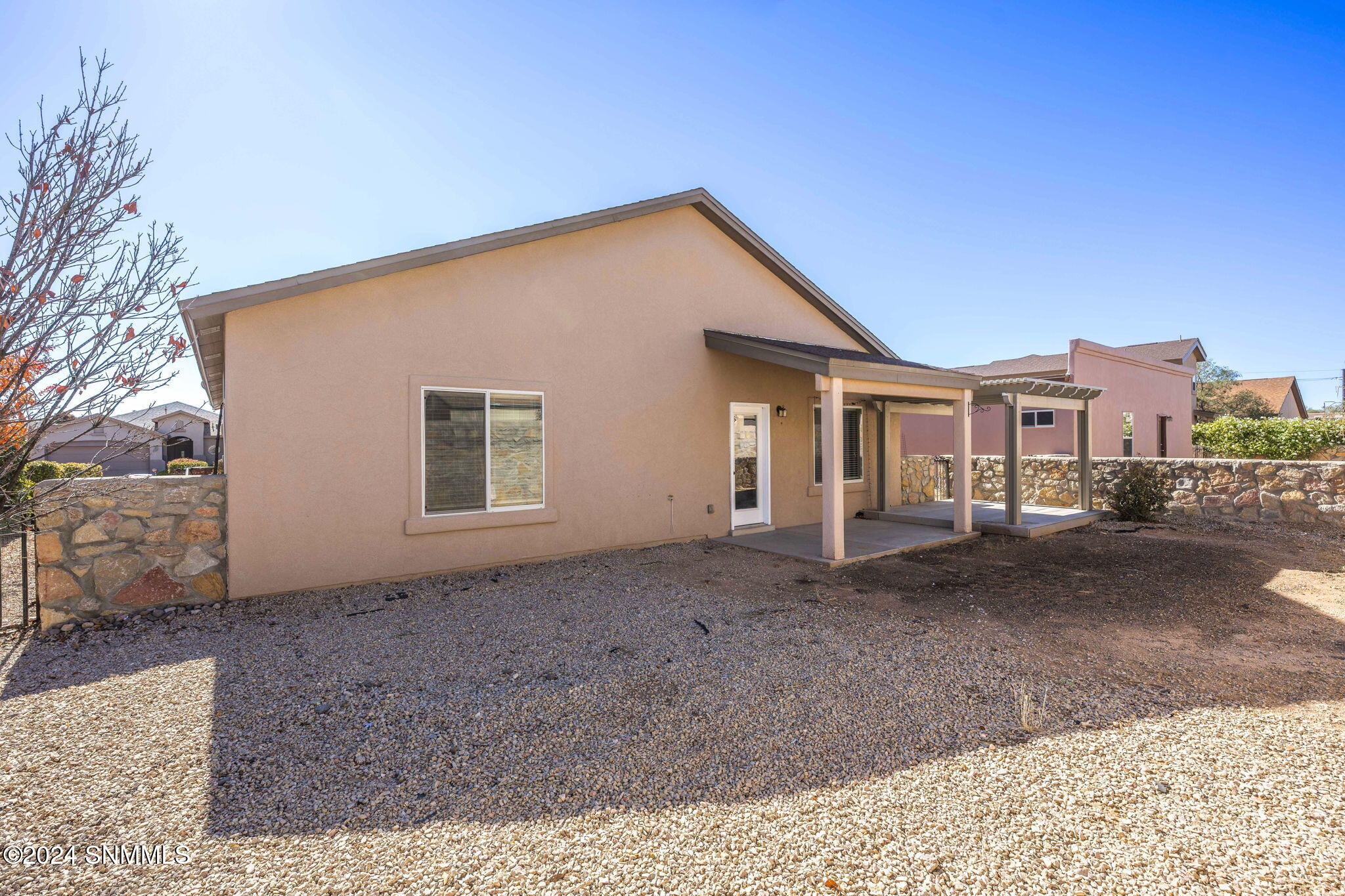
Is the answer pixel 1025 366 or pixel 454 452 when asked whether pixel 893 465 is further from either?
pixel 1025 366

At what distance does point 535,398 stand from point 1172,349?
29.3 meters

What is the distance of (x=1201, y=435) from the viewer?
23.1 m

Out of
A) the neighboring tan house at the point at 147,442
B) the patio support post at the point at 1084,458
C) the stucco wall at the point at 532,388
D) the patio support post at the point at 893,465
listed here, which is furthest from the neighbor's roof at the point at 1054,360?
the neighboring tan house at the point at 147,442

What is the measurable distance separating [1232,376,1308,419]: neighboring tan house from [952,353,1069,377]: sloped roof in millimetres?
24908

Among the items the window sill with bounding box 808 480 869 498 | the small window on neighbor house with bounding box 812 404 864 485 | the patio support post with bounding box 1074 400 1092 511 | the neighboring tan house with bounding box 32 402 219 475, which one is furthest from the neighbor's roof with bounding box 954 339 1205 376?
the neighboring tan house with bounding box 32 402 219 475

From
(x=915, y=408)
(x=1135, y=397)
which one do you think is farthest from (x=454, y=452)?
(x=1135, y=397)

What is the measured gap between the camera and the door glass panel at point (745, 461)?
10117 mm

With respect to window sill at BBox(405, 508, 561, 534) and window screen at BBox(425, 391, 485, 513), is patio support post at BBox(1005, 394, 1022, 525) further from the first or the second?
window screen at BBox(425, 391, 485, 513)

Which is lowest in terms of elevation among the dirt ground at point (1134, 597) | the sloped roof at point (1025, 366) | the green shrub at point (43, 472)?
the dirt ground at point (1134, 597)

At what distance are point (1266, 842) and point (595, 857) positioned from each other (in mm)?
2688

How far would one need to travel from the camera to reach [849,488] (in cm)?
1209

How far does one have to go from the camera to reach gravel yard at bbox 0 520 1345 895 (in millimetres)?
2252

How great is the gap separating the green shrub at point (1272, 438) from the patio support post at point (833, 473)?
20136 millimetres

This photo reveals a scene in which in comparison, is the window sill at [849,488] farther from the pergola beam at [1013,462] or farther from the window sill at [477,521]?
the window sill at [477,521]
